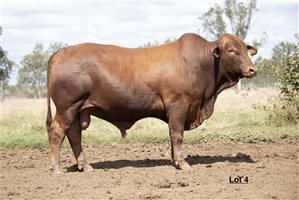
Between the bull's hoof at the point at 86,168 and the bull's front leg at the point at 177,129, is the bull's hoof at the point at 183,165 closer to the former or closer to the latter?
the bull's front leg at the point at 177,129

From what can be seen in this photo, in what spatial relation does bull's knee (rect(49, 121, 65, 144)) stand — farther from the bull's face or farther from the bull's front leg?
the bull's face

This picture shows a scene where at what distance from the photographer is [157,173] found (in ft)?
28.6

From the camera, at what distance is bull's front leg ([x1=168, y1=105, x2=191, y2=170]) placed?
908cm

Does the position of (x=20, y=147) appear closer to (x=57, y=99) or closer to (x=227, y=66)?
(x=57, y=99)

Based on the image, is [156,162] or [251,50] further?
[156,162]

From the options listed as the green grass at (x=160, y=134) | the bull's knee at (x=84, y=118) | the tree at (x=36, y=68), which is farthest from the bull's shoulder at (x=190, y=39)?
the tree at (x=36, y=68)

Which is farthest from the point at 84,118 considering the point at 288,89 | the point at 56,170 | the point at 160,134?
the point at 288,89

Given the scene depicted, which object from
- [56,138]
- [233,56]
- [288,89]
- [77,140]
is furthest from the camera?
[288,89]

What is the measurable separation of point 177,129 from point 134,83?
1.05 metres

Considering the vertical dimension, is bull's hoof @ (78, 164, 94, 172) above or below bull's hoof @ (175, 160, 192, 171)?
below

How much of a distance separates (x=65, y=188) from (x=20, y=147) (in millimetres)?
5155

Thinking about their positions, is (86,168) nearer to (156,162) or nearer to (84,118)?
(84,118)

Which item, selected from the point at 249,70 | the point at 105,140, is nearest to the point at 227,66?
the point at 249,70

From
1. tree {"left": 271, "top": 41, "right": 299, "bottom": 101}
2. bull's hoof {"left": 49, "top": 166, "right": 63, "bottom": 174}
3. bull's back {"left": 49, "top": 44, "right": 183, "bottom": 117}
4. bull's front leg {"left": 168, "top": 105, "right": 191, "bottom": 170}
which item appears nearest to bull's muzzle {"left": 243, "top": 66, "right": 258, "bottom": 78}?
bull's front leg {"left": 168, "top": 105, "right": 191, "bottom": 170}
